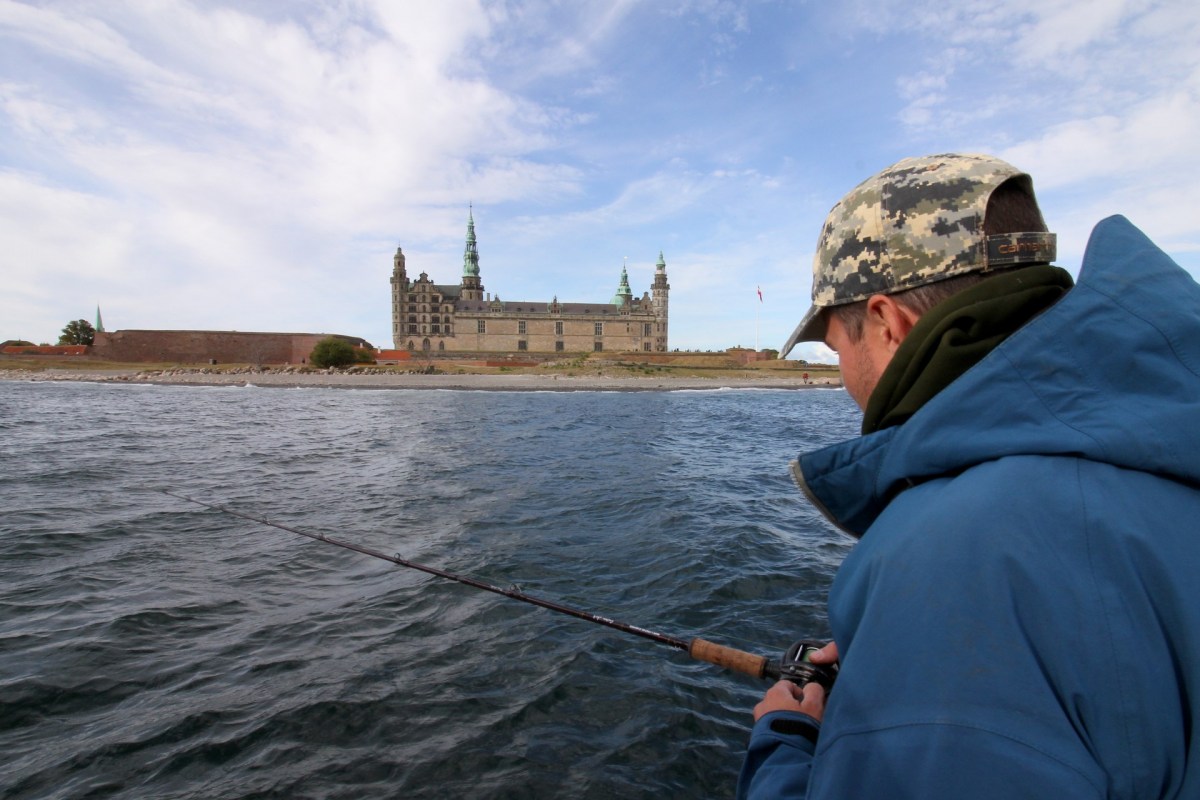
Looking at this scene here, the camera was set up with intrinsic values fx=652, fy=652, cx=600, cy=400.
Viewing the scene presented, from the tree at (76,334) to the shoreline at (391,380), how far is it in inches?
841

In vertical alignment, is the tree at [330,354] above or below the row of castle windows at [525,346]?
below

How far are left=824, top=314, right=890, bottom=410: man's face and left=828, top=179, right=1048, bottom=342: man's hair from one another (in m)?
0.15

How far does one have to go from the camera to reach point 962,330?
1373mm

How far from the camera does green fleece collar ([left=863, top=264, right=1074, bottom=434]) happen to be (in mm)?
1353

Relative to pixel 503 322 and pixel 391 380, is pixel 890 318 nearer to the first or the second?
pixel 391 380

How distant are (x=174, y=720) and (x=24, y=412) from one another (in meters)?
37.2

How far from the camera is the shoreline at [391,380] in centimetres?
6869

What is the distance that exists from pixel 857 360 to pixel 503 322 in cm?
11709

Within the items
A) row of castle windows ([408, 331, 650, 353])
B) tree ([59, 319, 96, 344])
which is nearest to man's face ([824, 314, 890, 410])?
row of castle windows ([408, 331, 650, 353])

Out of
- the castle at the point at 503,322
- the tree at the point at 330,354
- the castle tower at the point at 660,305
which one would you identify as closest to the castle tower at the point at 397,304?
the castle at the point at 503,322

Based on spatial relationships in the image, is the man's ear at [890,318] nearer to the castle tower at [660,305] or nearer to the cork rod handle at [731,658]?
the cork rod handle at [731,658]

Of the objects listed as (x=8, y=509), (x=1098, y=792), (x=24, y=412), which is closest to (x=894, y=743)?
(x=1098, y=792)

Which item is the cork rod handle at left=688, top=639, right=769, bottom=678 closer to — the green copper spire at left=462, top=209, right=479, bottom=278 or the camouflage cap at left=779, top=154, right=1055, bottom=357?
the camouflage cap at left=779, top=154, right=1055, bottom=357

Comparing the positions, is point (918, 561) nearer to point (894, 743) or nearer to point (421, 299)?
point (894, 743)
